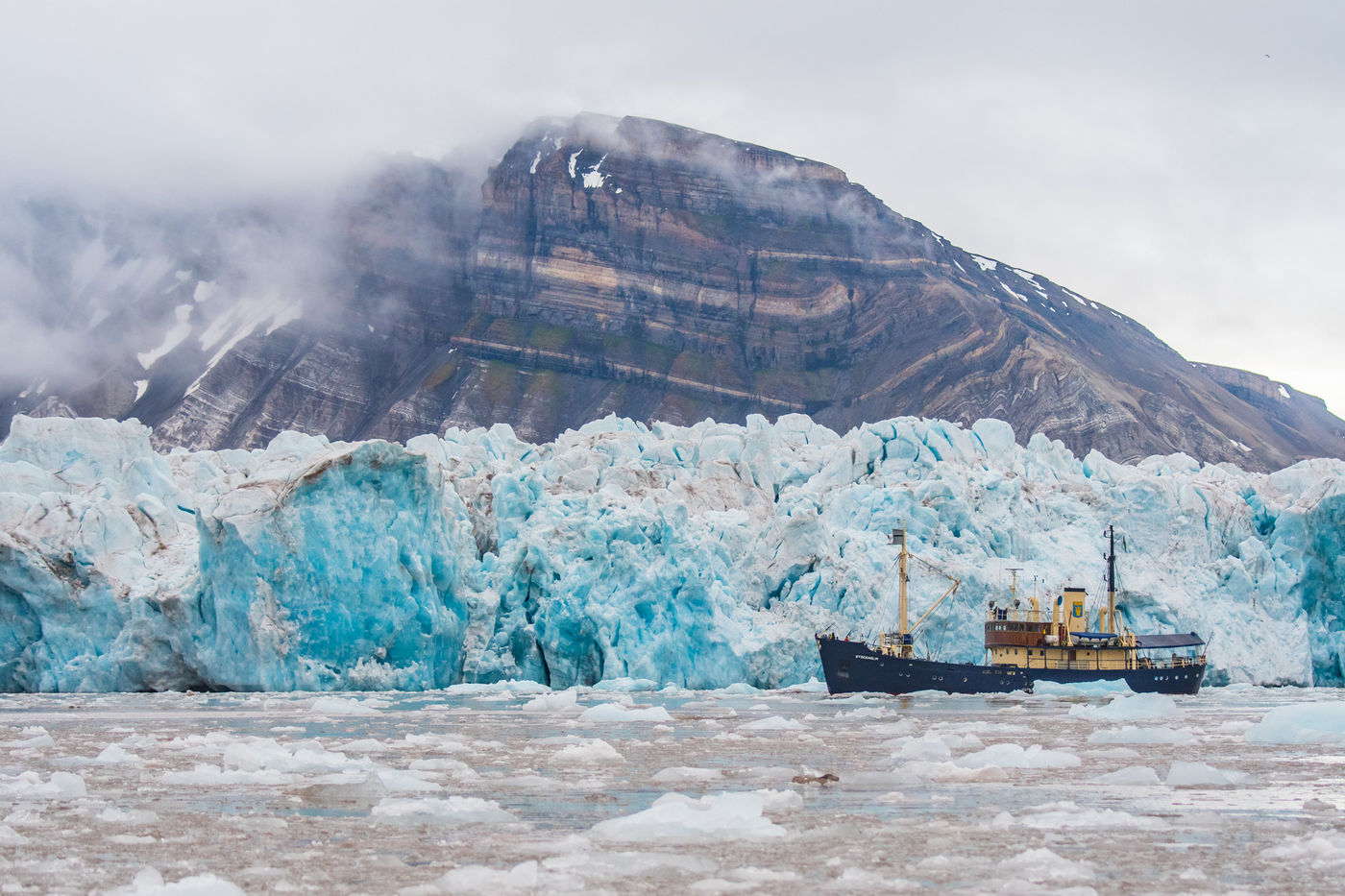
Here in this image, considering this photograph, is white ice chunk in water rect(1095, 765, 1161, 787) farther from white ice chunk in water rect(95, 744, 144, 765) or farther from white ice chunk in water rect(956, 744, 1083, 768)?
white ice chunk in water rect(95, 744, 144, 765)

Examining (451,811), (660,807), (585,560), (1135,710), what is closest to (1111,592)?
(585,560)

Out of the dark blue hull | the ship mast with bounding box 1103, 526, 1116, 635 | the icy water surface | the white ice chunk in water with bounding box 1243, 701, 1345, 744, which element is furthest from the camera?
the ship mast with bounding box 1103, 526, 1116, 635

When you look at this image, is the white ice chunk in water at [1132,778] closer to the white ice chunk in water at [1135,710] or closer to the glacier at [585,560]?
the white ice chunk in water at [1135,710]

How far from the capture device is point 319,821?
34.8 feet

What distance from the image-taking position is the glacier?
29.5 m

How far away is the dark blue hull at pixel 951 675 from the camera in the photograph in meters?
30.9

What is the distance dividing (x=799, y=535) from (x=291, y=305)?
7735 cm

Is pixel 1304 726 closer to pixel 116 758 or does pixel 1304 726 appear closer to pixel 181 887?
pixel 116 758

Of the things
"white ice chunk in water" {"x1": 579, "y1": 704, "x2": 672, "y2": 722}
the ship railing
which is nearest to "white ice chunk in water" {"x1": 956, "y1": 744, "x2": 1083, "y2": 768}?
"white ice chunk in water" {"x1": 579, "y1": 704, "x2": 672, "y2": 722}

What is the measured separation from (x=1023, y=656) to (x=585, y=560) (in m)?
10.8

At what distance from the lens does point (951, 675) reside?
3250 centimetres

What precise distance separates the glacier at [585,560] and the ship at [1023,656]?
3.56ft

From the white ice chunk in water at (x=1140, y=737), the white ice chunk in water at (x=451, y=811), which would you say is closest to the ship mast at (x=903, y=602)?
the white ice chunk in water at (x=1140, y=737)

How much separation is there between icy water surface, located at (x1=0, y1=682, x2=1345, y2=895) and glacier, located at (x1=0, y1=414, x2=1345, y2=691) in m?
8.84
